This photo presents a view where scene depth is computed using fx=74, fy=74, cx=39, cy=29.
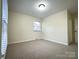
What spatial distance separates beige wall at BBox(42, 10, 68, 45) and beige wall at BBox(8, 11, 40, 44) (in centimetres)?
119

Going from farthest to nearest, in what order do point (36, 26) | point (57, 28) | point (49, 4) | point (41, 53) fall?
1. point (36, 26)
2. point (57, 28)
3. point (49, 4)
4. point (41, 53)

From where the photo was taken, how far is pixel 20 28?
5578mm

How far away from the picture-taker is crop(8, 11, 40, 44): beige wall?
5008mm

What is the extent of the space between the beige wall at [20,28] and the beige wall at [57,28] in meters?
1.19

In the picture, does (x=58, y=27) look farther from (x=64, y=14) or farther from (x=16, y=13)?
(x=16, y=13)

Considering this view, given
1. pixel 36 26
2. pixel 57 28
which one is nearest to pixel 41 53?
pixel 57 28

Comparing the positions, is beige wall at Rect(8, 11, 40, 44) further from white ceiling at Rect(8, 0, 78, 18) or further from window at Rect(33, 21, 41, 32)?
white ceiling at Rect(8, 0, 78, 18)

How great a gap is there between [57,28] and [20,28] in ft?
8.97

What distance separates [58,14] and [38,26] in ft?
8.14

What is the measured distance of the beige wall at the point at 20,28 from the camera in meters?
5.01

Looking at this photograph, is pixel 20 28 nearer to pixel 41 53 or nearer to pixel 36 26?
pixel 36 26

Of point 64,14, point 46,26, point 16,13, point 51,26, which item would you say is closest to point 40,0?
point 64,14

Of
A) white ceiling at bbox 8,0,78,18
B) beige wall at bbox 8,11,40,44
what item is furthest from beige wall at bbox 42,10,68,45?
beige wall at bbox 8,11,40,44

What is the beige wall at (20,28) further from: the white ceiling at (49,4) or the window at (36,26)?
the white ceiling at (49,4)
